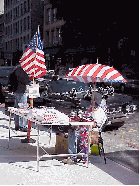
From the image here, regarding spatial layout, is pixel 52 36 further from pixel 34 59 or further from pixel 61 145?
pixel 61 145

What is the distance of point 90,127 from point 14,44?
24.1 m

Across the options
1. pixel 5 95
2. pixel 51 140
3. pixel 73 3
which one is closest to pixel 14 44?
pixel 73 3

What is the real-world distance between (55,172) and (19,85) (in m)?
4.81

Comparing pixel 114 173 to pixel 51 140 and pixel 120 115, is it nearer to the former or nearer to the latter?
pixel 51 140

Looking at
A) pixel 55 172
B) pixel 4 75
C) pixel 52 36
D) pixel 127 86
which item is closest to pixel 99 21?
pixel 127 86

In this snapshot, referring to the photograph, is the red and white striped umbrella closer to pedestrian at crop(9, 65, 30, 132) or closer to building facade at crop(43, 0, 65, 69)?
pedestrian at crop(9, 65, 30, 132)

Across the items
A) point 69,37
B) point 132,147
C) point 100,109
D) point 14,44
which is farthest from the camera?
point 14,44

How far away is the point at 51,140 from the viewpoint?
916 cm

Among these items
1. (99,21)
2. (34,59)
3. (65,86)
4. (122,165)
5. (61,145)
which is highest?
(99,21)

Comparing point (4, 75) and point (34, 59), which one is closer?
point (34, 59)

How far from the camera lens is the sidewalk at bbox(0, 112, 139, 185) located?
229 inches

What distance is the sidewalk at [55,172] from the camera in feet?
19.0

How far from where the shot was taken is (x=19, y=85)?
10.6m

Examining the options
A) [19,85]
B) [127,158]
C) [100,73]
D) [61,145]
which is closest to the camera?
[100,73]
